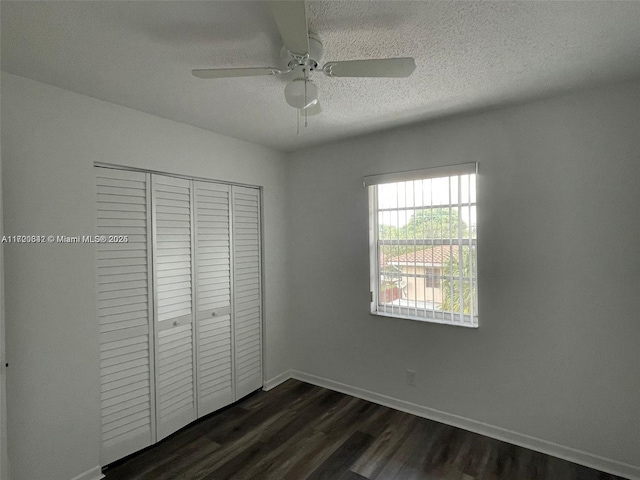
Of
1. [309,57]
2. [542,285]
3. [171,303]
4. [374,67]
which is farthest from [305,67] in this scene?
[542,285]

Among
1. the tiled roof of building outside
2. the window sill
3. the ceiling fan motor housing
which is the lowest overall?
the window sill

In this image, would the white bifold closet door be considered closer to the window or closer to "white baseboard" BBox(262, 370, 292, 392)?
"white baseboard" BBox(262, 370, 292, 392)

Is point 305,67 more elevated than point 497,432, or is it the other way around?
point 305,67

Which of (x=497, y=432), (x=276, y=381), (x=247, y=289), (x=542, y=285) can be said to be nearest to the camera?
(x=542, y=285)

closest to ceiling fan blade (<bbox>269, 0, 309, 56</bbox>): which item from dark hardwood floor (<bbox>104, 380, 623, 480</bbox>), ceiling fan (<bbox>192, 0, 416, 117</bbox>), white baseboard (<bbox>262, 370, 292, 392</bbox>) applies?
ceiling fan (<bbox>192, 0, 416, 117</bbox>)

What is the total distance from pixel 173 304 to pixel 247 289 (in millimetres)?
771

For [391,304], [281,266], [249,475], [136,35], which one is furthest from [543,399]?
[136,35]

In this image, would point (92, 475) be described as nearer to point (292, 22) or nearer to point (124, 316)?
point (124, 316)

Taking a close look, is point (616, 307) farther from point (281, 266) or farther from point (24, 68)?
point (24, 68)

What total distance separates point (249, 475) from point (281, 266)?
1.89 meters

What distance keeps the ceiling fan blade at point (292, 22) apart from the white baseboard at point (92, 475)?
272cm

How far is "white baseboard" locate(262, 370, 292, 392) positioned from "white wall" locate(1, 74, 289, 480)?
151 cm

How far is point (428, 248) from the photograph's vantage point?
271 centimetres

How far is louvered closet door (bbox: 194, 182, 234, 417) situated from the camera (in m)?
2.76
